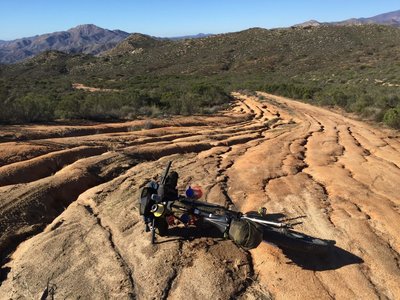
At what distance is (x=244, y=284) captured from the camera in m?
4.43

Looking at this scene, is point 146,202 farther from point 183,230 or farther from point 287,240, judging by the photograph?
point 287,240

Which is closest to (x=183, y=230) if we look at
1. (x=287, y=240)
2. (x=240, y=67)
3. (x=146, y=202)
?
(x=146, y=202)

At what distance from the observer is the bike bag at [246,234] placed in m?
4.27

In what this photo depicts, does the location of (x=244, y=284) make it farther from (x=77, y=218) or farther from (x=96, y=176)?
(x=96, y=176)

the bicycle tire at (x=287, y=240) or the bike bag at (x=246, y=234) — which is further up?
the bike bag at (x=246, y=234)

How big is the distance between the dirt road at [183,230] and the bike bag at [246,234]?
0.48 meters

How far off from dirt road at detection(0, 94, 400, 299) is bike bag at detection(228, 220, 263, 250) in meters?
0.48

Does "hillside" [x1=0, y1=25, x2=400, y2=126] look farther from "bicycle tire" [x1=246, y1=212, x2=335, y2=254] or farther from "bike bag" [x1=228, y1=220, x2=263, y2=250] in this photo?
"bike bag" [x1=228, y1=220, x2=263, y2=250]

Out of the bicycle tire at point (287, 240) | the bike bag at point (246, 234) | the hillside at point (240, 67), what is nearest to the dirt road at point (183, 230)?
the bicycle tire at point (287, 240)

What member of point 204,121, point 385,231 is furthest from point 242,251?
point 204,121

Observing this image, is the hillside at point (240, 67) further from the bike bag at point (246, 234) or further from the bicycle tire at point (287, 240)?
the bike bag at point (246, 234)

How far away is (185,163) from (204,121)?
9.27 m

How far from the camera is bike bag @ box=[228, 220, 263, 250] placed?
427cm

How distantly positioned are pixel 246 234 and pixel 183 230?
4.72 feet
